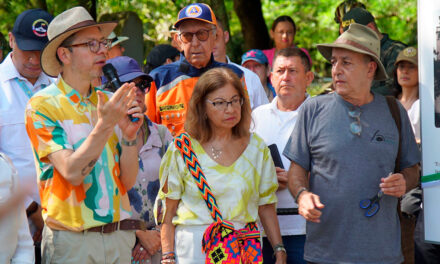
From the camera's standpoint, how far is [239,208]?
3.57 m

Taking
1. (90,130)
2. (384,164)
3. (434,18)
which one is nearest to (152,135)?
(90,130)

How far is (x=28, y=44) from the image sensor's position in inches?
169

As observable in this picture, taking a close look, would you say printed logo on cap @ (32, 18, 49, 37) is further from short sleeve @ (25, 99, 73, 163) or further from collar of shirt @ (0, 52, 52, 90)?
short sleeve @ (25, 99, 73, 163)

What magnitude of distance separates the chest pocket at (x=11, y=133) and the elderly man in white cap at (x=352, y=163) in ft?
5.92

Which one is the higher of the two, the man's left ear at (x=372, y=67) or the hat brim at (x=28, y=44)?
the hat brim at (x=28, y=44)

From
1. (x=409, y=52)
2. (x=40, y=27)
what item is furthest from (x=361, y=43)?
(x=40, y=27)

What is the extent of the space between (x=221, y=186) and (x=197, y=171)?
0.17 metres

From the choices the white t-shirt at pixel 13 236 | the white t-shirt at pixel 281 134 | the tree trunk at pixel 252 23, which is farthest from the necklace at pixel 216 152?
the tree trunk at pixel 252 23

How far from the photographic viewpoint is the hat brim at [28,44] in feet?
14.1

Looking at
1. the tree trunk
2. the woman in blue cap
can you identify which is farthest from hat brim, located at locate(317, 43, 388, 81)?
the tree trunk

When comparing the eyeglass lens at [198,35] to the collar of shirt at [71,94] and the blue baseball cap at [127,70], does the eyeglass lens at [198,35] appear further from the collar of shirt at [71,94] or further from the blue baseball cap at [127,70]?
the collar of shirt at [71,94]

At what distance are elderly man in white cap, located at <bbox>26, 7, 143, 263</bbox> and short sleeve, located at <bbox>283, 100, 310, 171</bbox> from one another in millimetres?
989

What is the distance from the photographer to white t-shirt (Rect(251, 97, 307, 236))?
4.26 metres

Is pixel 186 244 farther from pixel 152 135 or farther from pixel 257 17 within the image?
pixel 257 17
